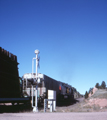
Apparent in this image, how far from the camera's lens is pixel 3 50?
17812mm

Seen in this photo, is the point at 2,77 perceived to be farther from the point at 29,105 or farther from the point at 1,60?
the point at 29,105

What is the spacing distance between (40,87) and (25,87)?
6.50 ft

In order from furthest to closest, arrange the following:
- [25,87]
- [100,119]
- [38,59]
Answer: [25,87]
[38,59]
[100,119]

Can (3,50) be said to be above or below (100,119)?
above

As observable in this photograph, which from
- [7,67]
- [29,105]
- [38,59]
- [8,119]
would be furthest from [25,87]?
[8,119]

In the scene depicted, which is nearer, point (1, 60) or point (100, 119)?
point (100, 119)

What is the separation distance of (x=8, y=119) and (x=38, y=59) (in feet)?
26.1

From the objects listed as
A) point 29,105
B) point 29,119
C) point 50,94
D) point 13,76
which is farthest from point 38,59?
point 29,119

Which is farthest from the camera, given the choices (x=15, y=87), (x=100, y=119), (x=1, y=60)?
(x=15, y=87)

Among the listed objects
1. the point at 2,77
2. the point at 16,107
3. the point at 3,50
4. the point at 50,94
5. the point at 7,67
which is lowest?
the point at 16,107

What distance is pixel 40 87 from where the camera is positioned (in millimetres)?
22656

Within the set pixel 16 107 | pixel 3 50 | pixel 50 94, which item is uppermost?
pixel 3 50

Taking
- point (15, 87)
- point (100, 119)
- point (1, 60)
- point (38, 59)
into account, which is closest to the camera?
point (100, 119)

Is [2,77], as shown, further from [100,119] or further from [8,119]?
[100,119]
